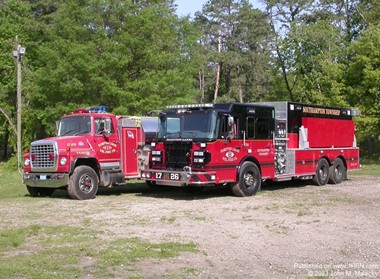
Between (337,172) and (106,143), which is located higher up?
(106,143)

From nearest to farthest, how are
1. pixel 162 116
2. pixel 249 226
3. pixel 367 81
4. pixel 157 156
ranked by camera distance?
pixel 249 226 → pixel 157 156 → pixel 162 116 → pixel 367 81

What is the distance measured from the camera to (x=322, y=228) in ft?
35.5

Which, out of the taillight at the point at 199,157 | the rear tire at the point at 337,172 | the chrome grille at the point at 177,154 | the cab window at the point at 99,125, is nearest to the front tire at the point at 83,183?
the cab window at the point at 99,125

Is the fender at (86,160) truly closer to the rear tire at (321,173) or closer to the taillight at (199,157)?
the taillight at (199,157)

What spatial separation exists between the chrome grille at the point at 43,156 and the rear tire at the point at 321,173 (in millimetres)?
9707

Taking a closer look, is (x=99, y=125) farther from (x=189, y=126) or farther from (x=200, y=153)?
(x=200, y=153)

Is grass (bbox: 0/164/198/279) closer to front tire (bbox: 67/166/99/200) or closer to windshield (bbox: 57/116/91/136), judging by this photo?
front tire (bbox: 67/166/99/200)

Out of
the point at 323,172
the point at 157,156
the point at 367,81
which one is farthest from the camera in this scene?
the point at 367,81

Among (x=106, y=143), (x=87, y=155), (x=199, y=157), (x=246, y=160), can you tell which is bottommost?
(x=246, y=160)

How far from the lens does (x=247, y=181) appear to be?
16.6 m

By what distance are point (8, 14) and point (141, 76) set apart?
19112 mm

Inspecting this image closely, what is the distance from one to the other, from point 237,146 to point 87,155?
4.49m

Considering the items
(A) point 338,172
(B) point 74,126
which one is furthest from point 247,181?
(A) point 338,172

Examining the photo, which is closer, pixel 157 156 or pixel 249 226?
pixel 249 226
